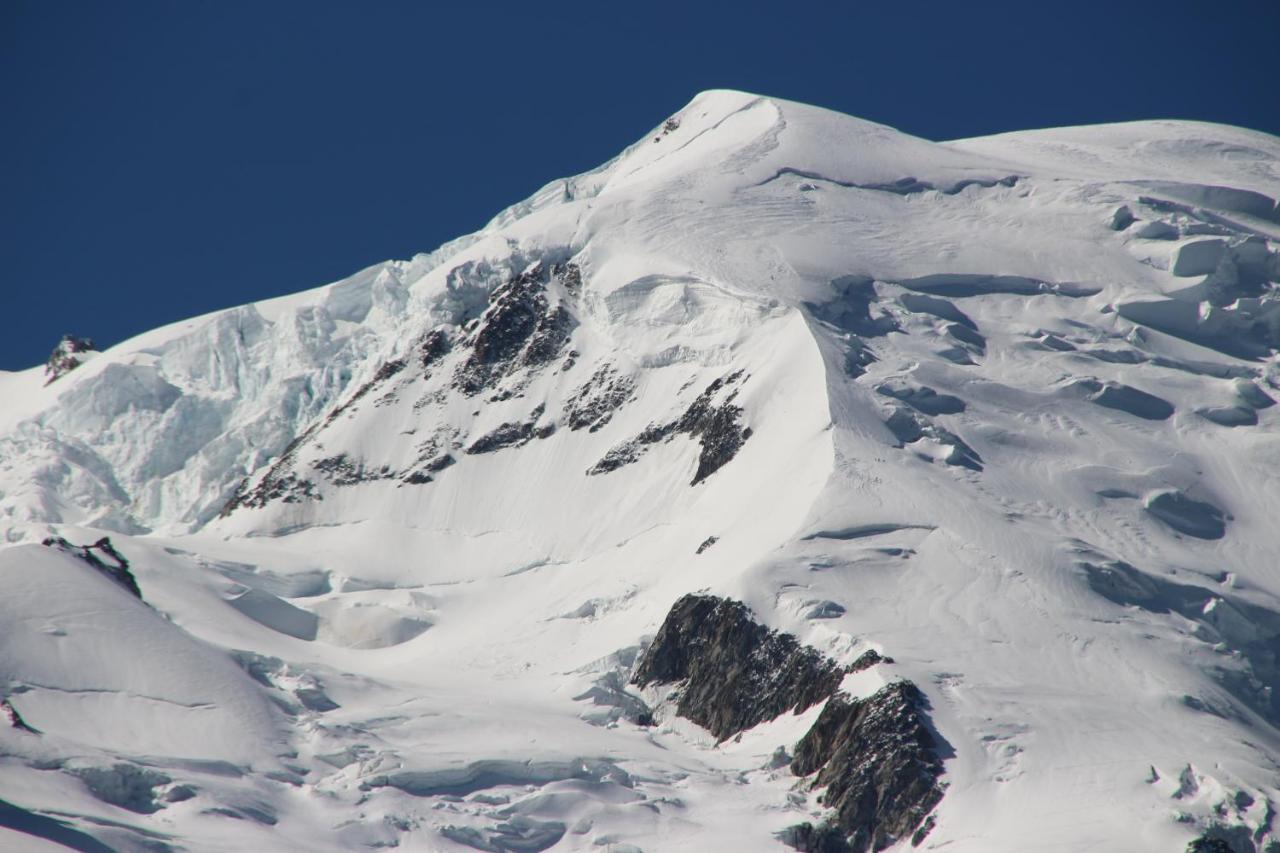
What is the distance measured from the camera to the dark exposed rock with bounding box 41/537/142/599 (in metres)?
88.8

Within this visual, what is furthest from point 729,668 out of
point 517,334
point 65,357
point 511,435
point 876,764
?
point 65,357

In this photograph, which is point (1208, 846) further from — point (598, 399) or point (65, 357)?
point (65, 357)

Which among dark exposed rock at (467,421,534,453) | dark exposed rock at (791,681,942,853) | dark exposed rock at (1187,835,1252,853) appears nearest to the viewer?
dark exposed rock at (1187,835,1252,853)

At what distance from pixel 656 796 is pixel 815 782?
653 centimetres

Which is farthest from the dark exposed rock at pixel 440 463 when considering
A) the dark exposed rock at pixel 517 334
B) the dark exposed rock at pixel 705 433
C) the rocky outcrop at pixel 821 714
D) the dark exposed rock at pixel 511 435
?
the rocky outcrop at pixel 821 714

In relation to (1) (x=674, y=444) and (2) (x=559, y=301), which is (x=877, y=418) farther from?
(2) (x=559, y=301)

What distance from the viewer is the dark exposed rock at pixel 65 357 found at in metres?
168

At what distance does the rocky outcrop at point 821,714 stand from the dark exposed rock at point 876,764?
0.13ft

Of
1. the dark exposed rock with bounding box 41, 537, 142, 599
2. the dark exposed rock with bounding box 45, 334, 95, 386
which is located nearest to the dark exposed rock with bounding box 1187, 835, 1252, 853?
the dark exposed rock with bounding box 41, 537, 142, 599

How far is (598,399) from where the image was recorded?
394ft

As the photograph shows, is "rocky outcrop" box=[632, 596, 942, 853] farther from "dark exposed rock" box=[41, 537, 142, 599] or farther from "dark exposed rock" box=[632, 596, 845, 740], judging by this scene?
Result: "dark exposed rock" box=[41, 537, 142, 599]

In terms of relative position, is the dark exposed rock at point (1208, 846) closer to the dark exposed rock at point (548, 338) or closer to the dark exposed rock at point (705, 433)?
the dark exposed rock at point (705, 433)

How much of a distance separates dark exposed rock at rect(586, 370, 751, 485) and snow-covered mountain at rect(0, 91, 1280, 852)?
429mm

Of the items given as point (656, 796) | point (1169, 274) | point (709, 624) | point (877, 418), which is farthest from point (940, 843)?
point (1169, 274)
